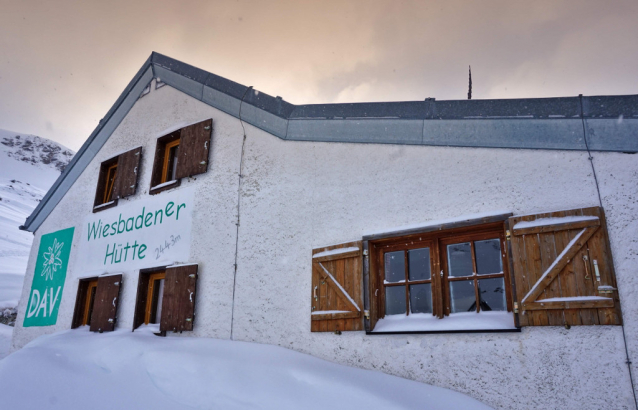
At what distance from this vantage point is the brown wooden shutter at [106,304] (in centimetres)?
746

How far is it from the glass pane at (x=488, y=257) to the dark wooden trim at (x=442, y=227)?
30cm

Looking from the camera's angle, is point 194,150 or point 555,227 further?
point 194,150

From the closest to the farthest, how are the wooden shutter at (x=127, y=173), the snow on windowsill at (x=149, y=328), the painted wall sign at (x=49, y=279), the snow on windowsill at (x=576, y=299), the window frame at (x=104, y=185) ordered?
the snow on windowsill at (x=576, y=299)
the snow on windowsill at (x=149, y=328)
the wooden shutter at (x=127, y=173)
the painted wall sign at (x=49, y=279)
the window frame at (x=104, y=185)

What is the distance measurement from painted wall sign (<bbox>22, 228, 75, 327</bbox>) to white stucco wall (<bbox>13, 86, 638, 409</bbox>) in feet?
3.06

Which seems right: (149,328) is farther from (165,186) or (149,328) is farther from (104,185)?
(104,185)

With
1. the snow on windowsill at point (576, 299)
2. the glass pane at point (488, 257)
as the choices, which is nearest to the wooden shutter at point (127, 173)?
the glass pane at point (488, 257)

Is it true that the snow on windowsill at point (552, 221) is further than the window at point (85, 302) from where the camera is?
No

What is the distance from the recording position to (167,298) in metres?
6.76

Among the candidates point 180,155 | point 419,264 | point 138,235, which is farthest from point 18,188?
point 419,264

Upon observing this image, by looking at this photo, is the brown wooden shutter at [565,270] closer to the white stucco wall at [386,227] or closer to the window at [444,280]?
the white stucco wall at [386,227]

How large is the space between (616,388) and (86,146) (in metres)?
10.1

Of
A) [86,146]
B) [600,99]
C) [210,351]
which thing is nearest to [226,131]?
[210,351]

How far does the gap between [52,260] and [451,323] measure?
27.9 ft

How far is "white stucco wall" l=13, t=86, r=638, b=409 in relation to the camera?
12.3ft
